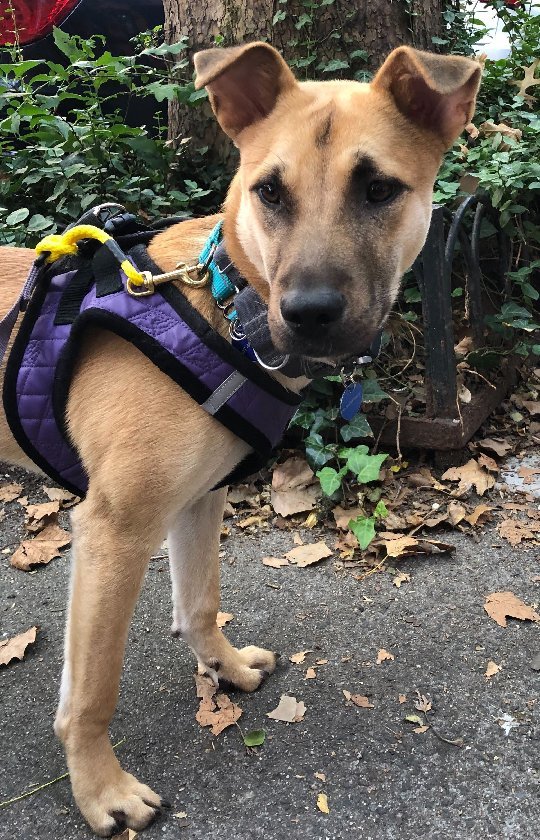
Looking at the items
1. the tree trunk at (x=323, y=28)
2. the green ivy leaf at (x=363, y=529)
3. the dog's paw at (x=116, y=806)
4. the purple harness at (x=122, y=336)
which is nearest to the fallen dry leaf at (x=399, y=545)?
the green ivy leaf at (x=363, y=529)

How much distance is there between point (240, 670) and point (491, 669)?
999 mm

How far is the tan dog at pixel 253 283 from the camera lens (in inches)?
73.0

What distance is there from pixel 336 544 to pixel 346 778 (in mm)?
1405

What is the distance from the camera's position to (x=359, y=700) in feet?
8.36

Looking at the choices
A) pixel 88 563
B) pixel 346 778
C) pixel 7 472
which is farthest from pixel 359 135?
pixel 7 472

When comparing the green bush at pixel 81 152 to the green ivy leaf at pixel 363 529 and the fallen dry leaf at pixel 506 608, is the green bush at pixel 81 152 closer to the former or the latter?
the green ivy leaf at pixel 363 529

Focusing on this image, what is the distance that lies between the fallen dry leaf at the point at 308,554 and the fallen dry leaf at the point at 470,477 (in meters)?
0.82

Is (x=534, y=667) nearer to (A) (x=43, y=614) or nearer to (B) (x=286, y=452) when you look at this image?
(B) (x=286, y=452)

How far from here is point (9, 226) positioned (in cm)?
402

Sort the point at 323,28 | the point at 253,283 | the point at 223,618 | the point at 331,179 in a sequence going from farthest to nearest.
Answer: the point at 323,28, the point at 223,618, the point at 253,283, the point at 331,179

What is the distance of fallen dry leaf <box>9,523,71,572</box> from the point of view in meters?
3.57

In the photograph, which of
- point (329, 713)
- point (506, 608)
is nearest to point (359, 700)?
point (329, 713)

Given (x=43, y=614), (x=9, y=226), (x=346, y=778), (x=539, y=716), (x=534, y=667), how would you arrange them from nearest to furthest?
(x=346, y=778) → (x=539, y=716) → (x=534, y=667) → (x=43, y=614) → (x=9, y=226)

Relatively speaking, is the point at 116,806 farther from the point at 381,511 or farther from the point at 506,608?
the point at 381,511
